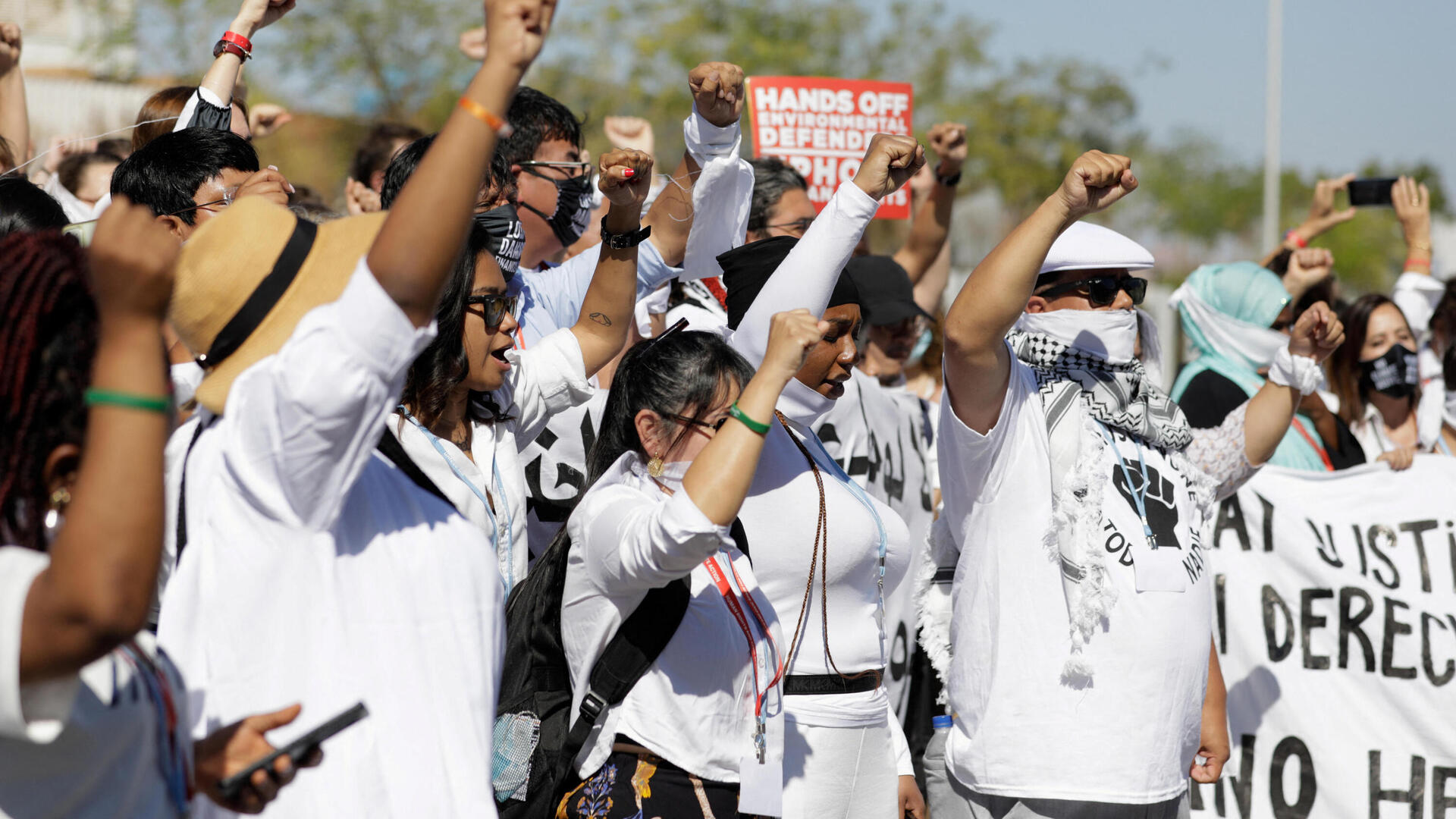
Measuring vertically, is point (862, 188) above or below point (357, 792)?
above

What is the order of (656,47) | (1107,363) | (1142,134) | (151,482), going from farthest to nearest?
Result: 1. (1142,134)
2. (656,47)
3. (1107,363)
4. (151,482)

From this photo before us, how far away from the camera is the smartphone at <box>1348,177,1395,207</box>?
6156 mm

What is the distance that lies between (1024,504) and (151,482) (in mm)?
2058

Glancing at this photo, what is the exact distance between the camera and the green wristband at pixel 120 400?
148 cm

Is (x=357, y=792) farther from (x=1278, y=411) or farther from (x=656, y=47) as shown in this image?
(x=656, y=47)

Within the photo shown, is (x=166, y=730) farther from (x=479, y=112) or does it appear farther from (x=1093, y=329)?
(x=1093, y=329)

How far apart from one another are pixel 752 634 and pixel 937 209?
3.41 metres

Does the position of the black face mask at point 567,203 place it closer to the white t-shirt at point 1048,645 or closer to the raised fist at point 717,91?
the raised fist at point 717,91

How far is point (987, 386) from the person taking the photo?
2.96 metres

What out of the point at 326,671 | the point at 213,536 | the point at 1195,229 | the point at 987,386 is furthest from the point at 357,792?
the point at 1195,229

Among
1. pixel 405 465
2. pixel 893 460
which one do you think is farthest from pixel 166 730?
pixel 893 460

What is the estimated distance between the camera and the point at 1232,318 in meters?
5.27

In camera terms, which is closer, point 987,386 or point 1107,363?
point 987,386

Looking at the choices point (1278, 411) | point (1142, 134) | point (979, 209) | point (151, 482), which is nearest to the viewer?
point (151, 482)
